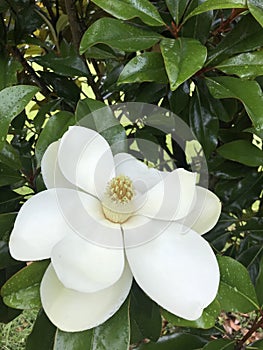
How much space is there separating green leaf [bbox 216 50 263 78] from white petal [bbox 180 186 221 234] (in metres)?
0.18

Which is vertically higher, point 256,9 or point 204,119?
point 256,9

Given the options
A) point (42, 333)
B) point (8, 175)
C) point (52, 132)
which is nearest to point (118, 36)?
point (52, 132)

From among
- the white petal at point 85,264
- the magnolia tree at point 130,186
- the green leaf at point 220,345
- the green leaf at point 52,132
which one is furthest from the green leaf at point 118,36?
the green leaf at point 220,345

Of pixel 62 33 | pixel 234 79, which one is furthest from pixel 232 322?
pixel 234 79

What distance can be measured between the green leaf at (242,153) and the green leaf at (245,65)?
0.21 m

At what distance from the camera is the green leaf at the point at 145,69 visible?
0.64m

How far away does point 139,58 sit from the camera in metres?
0.66

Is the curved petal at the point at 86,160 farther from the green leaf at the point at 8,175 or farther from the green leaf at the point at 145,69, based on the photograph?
the green leaf at the point at 8,175

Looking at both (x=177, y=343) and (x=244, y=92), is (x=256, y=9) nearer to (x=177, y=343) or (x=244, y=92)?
(x=244, y=92)

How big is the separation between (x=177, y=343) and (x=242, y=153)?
302 mm

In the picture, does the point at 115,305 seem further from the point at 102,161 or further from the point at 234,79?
the point at 234,79

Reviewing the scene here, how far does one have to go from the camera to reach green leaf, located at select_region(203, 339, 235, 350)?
0.77 m

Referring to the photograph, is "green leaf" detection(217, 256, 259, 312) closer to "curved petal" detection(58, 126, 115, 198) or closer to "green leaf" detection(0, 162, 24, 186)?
"curved petal" detection(58, 126, 115, 198)

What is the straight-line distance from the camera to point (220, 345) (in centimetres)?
77
